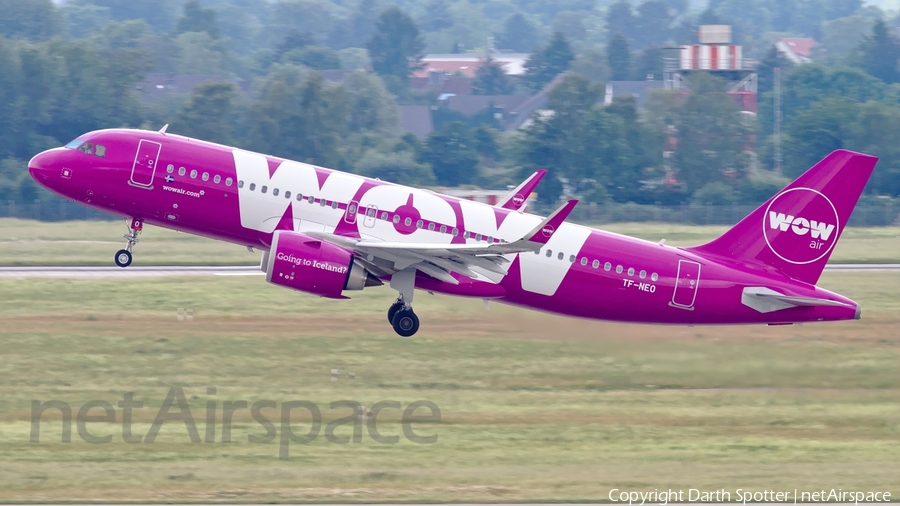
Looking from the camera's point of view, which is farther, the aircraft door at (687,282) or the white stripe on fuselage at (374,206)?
the aircraft door at (687,282)

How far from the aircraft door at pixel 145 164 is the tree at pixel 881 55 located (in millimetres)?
155558

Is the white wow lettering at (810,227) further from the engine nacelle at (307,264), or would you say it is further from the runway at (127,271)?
the runway at (127,271)

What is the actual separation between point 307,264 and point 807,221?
1467 centimetres

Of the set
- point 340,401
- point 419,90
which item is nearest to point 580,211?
point 340,401

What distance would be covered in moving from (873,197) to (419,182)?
37.6 metres

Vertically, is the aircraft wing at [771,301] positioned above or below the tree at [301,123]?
above

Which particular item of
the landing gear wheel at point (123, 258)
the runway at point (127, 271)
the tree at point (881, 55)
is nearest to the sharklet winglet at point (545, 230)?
the landing gear wheel at point (123, 258)

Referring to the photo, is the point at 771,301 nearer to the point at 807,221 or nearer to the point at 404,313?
the point at 807,221

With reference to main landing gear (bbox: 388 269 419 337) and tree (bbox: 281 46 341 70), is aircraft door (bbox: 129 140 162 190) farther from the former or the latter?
tree (bbox: 281 46 341 70)

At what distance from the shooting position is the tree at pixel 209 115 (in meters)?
109

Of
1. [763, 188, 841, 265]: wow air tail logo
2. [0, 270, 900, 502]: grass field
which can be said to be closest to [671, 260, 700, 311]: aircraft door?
[0, 270, 900, 502]: grass field

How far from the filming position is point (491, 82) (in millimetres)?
190750

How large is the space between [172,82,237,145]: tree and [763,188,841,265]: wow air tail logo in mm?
77879

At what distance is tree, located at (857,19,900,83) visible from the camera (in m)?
174
